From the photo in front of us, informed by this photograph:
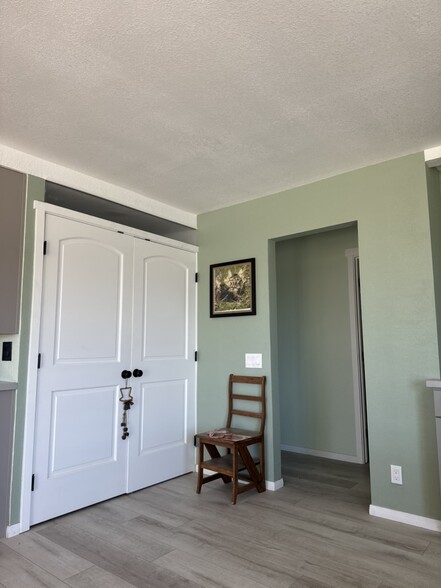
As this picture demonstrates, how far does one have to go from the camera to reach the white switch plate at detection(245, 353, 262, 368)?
3527 mm

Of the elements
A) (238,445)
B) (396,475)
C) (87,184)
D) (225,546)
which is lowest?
(225,546)

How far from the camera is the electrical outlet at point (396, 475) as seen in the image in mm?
2712

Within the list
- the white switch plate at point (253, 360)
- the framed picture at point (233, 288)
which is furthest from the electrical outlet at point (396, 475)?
the framed picture at point (233, 288)

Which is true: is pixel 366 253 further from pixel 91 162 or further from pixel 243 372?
pixel 91 162

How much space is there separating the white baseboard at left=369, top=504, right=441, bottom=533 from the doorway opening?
4.19 ft

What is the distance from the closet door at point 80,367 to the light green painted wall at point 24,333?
11 cm

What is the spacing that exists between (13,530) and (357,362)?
320 centimetres

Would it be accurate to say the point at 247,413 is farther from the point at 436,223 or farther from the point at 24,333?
the point at 436,223

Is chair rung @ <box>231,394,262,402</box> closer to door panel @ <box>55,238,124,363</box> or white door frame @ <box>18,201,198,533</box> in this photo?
door panel @ <box>55,238,124,363</box>

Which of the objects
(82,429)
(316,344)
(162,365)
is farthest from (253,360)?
(82,429)

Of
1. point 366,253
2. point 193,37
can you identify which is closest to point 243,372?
point 366,253

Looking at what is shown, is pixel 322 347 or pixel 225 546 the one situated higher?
pixel 322 347

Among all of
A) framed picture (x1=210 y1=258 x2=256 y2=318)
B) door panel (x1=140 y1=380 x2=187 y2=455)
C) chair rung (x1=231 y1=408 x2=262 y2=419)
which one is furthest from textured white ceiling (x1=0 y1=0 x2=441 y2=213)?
chair rung (x1=231 y1=408 x2=262 y2=419)

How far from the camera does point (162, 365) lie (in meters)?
3.62
